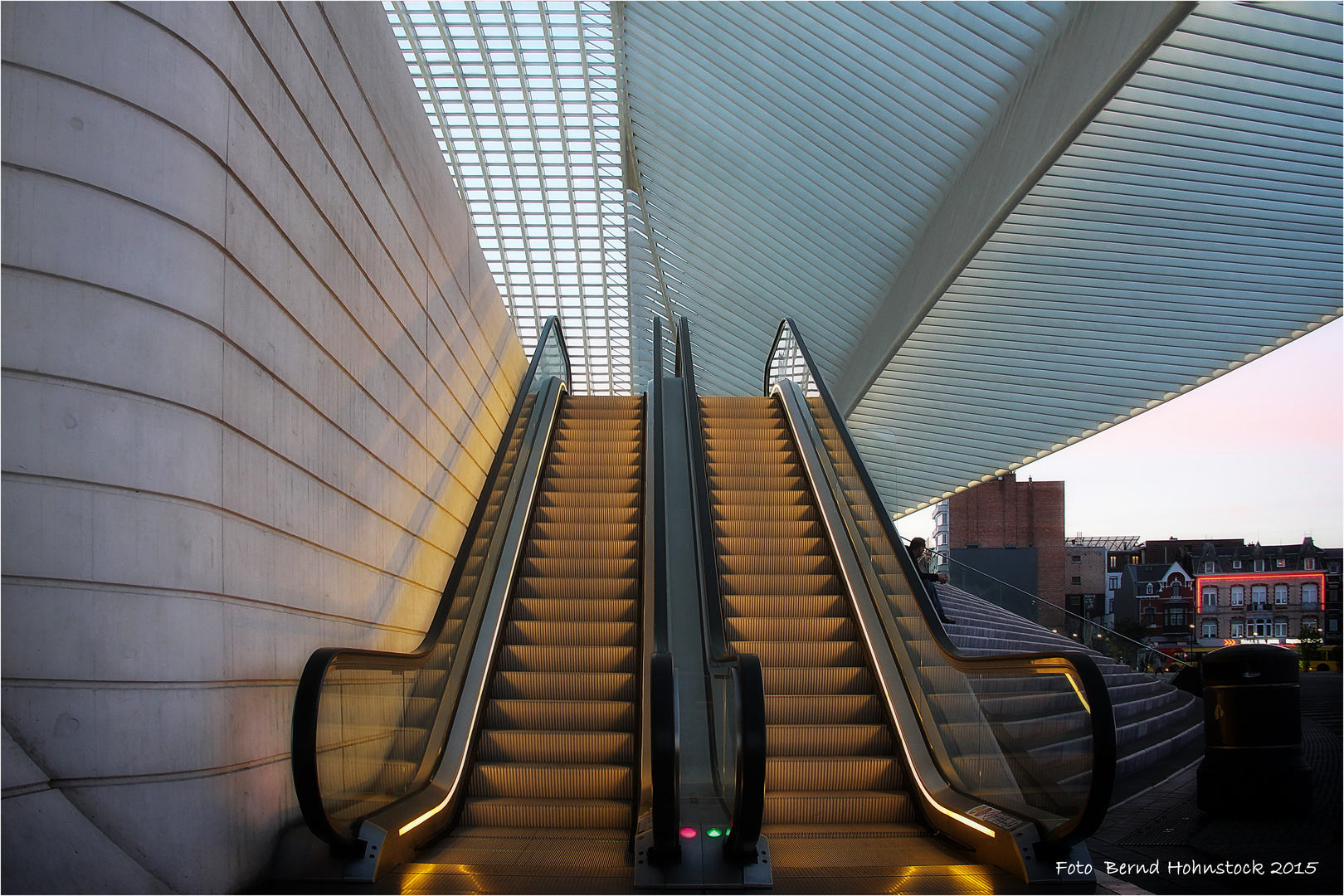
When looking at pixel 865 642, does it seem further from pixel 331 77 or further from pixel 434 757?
pixel 331 77

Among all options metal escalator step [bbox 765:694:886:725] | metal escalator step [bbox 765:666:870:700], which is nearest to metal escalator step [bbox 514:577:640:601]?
metal escalator step [bbox 765:666:870:700]

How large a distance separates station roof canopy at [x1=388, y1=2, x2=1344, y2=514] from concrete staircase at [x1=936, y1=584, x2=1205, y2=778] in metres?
1.62

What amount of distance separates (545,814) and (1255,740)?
12.1 feet

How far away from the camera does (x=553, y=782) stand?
16.5ft

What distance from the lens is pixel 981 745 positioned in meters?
4.48

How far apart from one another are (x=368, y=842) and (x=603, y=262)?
25150mm

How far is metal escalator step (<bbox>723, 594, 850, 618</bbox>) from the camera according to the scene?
6.53 metres

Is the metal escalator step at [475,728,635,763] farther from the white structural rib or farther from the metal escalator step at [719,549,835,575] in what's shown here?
the white structural rib

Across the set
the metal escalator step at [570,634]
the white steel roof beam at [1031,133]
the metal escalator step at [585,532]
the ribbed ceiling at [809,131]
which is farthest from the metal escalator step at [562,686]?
the ribbed ceiling at [809,131]

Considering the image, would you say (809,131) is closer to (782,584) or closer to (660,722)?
(782,584)

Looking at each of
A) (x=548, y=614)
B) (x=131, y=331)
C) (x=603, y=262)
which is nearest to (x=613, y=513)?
(x=548, y=614)

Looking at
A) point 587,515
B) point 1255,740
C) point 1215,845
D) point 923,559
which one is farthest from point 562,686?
point 923,559

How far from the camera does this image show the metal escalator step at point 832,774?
502 centimetres

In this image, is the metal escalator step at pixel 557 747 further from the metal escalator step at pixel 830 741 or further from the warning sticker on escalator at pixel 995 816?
the warning sticker on escalator at pixel 995 816
